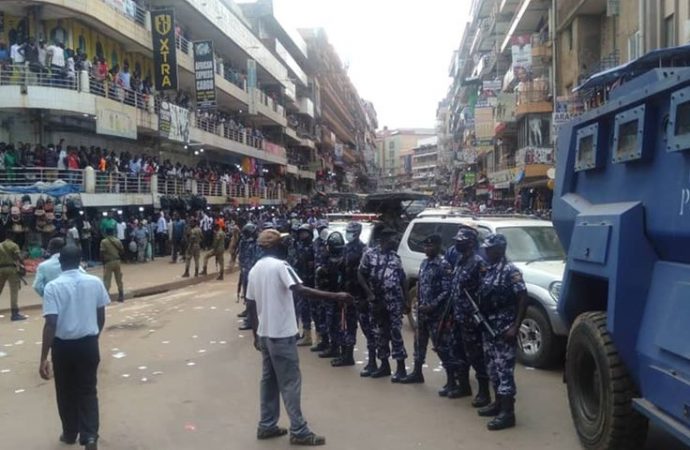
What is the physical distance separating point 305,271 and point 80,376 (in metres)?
4.75

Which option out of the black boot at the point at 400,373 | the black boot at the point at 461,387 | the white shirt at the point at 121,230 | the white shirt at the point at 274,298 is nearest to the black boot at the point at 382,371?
the black boot at the point at 400,373

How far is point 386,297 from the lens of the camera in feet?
24.1

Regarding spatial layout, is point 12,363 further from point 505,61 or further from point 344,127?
point 344,127

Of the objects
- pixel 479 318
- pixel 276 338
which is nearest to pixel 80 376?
pixel 276 338

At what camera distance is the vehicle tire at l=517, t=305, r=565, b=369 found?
7.62 m

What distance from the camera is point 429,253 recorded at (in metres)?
6.95

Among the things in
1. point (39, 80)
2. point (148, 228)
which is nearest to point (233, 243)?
point (148, 228)

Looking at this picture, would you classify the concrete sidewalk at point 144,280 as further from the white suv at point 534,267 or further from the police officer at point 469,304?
the police officer at point 469,304

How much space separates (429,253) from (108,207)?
19.5 metres

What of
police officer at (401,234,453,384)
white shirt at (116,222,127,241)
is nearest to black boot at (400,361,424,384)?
police officer at (401,234,453,384)

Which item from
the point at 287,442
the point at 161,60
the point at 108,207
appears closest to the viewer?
the point at 287,442

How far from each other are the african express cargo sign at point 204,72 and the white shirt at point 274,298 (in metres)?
27.7

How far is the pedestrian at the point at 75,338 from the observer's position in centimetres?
508

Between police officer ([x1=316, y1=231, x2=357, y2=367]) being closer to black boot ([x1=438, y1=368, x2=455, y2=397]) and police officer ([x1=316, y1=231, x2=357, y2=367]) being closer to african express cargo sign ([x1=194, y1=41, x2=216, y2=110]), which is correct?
black boot ([x1=438, y1=368, x2=455, y2=397])
